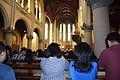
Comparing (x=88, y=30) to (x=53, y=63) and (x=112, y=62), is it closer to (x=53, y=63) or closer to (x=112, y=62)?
(x=53, y=63)

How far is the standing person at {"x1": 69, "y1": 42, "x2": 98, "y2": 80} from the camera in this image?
2705 millimetres

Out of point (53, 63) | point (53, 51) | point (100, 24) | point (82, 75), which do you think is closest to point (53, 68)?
point (53, 63)

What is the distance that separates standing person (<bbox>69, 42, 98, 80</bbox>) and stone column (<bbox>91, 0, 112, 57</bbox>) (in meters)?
4.35

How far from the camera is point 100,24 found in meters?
7.18

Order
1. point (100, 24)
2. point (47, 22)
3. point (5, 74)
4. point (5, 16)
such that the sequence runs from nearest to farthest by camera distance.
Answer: point (5, 74)
point (100, 24)
point (5, 16)
point (47, 22)

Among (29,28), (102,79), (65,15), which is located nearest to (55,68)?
(102,79)

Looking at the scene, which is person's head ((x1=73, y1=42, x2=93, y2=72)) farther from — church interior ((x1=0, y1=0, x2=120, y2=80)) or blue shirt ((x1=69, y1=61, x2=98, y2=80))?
church interior ((x1=0, y1=0, x2=120, y2=80))

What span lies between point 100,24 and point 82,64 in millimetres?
4706

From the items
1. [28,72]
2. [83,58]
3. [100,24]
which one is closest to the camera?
[83,58]

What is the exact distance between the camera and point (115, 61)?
2.77 metres

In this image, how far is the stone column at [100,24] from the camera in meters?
7.07

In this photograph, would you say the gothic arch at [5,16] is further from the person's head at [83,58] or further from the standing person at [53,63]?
the person's head at [83,58]

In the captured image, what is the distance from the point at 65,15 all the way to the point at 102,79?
4266cm

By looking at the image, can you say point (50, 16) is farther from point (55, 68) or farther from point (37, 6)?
point (55, 68)
